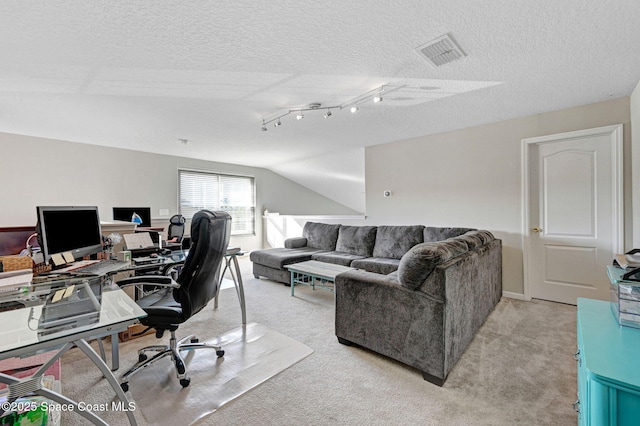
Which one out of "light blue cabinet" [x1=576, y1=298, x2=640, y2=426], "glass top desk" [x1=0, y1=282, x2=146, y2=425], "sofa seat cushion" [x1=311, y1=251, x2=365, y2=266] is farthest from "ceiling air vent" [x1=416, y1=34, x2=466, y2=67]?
"sofa seat cushion" [x1=311, y1=251, x2=365, y2=266]

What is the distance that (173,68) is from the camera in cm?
216

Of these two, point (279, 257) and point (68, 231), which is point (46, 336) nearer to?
point (68, 231)

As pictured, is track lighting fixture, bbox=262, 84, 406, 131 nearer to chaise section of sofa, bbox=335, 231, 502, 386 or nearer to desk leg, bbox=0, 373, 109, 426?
chaise section of sofa, bbox=335, 231, 502, 386

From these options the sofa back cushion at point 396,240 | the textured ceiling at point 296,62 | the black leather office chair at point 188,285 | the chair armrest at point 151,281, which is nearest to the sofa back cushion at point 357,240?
the sofa back cushion at point 396,240

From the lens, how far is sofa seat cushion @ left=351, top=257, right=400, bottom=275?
11.4 ft

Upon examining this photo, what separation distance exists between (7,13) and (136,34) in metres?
0.65

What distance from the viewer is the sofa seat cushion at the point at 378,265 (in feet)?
11.4

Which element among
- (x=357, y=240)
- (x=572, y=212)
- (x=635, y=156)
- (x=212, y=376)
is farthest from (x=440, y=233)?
(x=212, y=376)

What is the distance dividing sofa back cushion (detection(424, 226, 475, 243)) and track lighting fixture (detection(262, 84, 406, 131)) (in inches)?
80.0

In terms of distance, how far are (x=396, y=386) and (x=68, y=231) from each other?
2.56 m

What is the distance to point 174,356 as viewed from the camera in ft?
5.85

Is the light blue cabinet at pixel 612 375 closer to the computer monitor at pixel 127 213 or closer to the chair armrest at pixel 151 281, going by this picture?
the chair armrest at pixel 151 281

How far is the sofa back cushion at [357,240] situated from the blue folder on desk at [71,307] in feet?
11.1

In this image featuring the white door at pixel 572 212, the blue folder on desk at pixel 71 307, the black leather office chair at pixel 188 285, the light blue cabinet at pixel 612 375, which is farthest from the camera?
the white door at pixel 572 212
